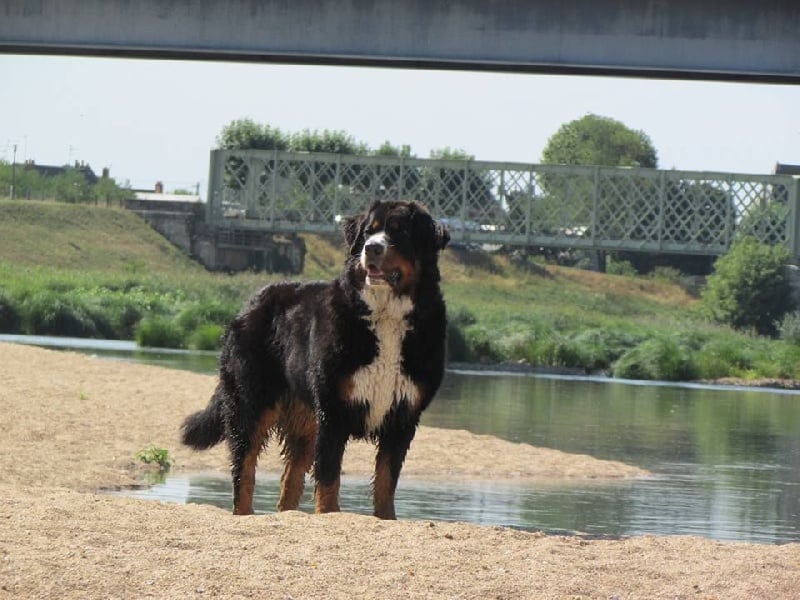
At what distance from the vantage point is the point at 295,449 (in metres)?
12.1

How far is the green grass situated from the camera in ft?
176

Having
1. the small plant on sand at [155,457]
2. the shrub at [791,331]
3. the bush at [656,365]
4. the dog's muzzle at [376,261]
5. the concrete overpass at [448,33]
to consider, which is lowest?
the bush at [656,365]

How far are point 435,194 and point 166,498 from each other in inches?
3146

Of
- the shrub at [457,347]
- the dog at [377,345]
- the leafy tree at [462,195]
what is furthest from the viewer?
the leafy tree at [462,195]

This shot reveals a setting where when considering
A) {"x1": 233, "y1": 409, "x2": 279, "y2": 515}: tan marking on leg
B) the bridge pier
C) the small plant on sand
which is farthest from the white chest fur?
the bridge pier

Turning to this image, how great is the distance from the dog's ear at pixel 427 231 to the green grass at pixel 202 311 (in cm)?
3666

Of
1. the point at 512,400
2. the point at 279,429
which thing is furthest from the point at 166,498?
the point at 512,400

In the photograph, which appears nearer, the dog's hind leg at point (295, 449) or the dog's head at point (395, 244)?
the dog's head at point (395, 244)

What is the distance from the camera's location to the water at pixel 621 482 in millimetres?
14954

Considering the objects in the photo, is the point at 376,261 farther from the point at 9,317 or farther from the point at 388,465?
the point at 9,317

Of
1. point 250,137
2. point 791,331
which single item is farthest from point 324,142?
point 791,331

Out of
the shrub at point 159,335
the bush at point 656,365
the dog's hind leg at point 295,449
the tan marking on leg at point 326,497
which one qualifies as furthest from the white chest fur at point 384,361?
the bush at point 656,365

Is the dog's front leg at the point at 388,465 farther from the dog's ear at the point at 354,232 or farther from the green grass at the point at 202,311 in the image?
the green grass at the point at 202,311

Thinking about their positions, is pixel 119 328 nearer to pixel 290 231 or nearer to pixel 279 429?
pixel 290 231
